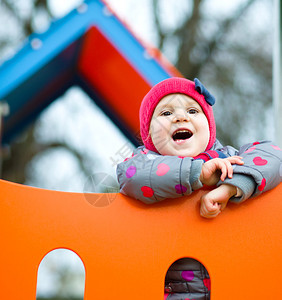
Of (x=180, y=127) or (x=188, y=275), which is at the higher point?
(x=180, y=127)

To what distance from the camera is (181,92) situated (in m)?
1.22

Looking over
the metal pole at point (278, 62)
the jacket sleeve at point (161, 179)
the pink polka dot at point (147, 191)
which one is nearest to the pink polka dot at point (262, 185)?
the jacket sleeve at point (161, 179)

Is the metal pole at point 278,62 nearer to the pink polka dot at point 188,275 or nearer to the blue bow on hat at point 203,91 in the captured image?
the blue bow on hat at point 203,91

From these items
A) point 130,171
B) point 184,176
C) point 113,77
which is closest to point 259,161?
point 184,176

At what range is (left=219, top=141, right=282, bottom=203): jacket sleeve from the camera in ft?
3.13

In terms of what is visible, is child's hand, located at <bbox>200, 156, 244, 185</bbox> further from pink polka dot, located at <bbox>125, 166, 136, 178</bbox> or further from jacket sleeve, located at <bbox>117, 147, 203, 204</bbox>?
pink polka dot, located at <bbox>125, 166, 136, 178</bbox>

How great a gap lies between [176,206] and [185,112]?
0.96 feet

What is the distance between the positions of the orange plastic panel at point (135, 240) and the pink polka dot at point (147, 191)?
0.04m

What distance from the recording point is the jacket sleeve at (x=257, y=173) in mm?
953

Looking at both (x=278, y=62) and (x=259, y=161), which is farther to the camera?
(x=278, y=62)

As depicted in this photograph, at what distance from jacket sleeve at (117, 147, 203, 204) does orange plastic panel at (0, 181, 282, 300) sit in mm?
35

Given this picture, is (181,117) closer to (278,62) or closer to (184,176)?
(184,176)

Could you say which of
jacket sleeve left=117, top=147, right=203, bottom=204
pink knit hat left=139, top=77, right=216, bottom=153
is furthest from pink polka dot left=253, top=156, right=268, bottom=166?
pink knit hat left=139, top=77, right=216, bottom=153

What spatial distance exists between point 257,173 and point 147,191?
0.25 metres
